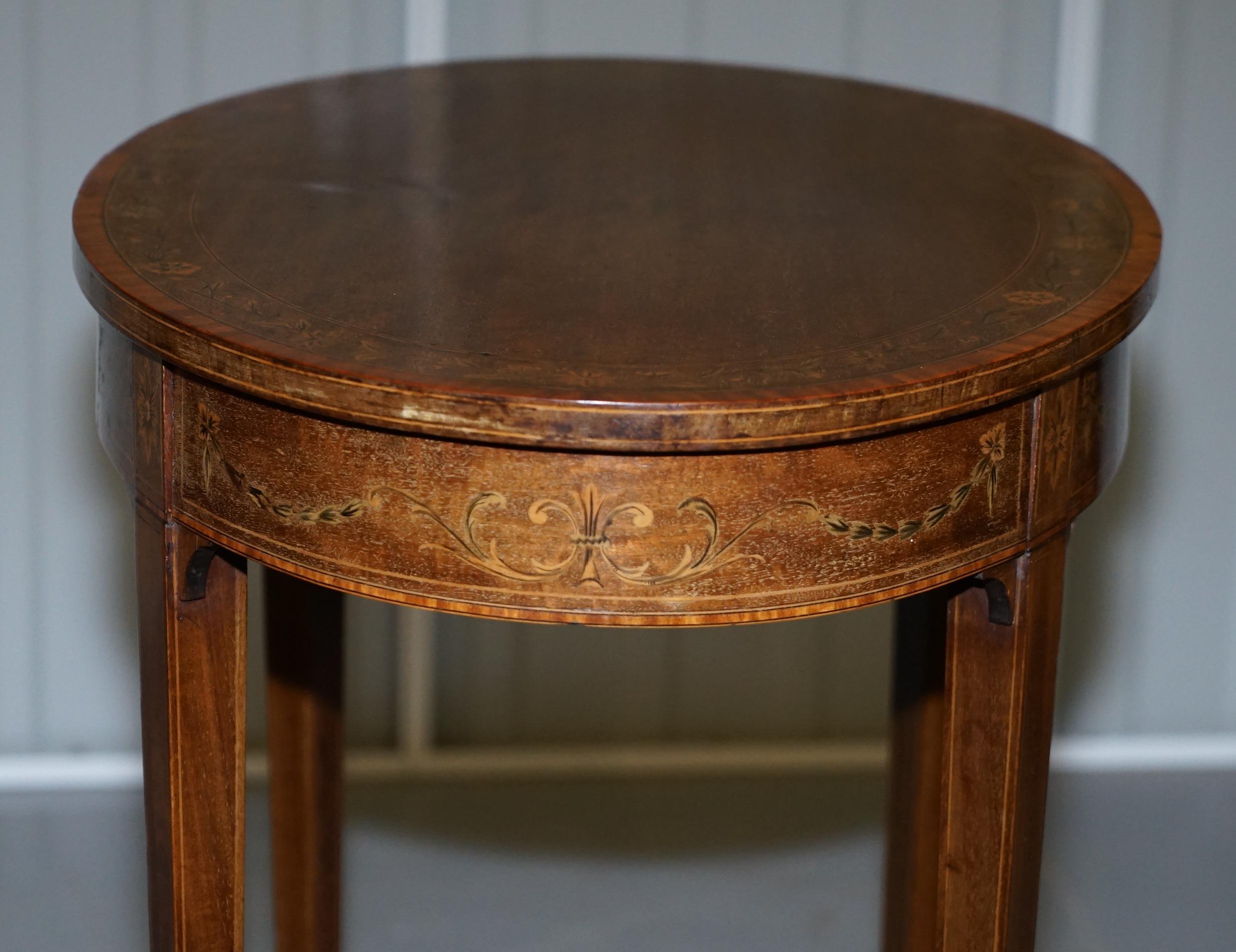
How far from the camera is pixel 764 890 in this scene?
1.95 m

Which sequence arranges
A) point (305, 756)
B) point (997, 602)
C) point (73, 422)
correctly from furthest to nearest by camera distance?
point (73, 422)
point (305, 756)
point (997, 602)

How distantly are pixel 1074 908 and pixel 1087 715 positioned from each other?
40cm

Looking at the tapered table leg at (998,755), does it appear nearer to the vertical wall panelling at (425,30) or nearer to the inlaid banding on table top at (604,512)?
the inlaid banding on table top at (604,512)

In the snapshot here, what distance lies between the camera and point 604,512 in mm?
929

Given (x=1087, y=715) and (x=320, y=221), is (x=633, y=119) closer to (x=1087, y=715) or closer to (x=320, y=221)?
(x=320, y=221)

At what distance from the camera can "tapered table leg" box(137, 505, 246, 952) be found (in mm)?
1078

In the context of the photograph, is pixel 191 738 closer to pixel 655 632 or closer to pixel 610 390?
pixel 610 390

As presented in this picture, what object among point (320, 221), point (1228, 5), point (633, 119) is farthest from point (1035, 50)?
point (320, 221)

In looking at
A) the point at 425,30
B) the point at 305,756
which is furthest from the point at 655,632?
the point at 425,30

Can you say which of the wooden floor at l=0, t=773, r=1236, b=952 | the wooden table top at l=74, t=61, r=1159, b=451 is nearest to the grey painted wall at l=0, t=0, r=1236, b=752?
the wooden floor at l=0, t=773, r=1236, b=952

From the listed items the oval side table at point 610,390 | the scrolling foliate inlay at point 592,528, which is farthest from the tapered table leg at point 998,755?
the scrolling foliate inlay at point 592,528

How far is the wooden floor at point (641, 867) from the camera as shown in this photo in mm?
1854

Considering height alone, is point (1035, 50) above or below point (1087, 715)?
above

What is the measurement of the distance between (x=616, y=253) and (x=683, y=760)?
119 cm
